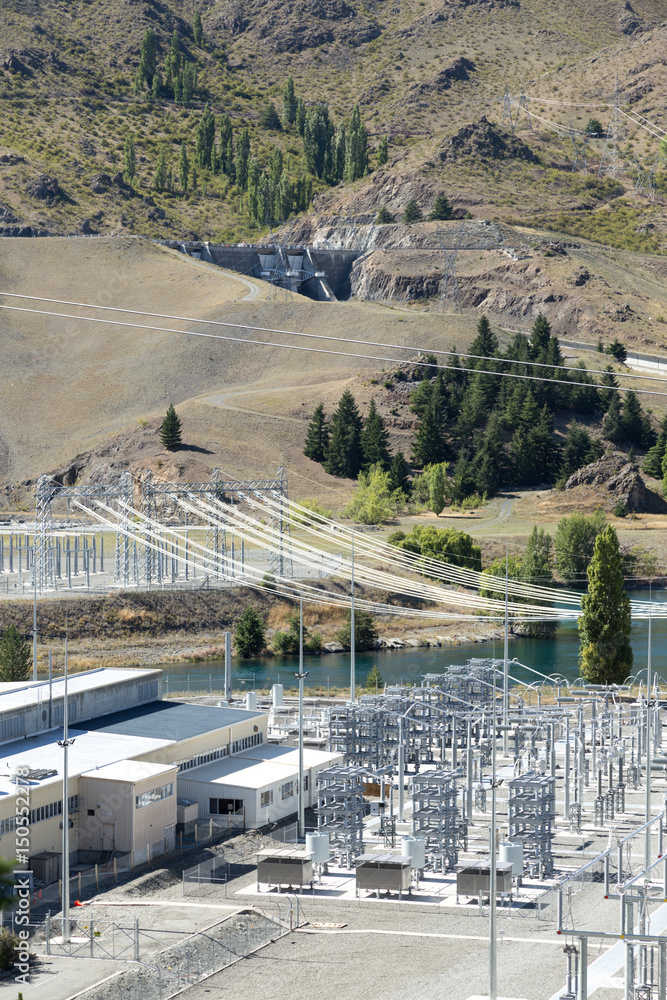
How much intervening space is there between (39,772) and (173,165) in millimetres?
177838

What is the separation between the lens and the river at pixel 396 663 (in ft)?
187

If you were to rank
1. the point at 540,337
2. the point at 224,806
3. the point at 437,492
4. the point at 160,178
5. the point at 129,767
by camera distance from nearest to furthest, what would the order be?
the point at 129,767 → the point at 224,806 → the point at 437,492 → the point at 540,337 → the point at 160,178

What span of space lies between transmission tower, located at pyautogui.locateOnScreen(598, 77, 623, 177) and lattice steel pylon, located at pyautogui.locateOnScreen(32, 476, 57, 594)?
118757mm

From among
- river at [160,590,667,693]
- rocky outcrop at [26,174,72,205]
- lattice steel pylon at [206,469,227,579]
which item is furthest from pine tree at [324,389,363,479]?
rocky outcrop at [26,174,72,205]

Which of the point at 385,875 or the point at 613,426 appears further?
the point at 613,426

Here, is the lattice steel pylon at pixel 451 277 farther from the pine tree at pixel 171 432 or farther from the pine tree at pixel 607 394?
the pine tree at pixel 171 432

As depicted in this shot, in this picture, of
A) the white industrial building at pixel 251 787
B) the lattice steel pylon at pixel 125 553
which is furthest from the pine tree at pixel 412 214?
the white industrial building at pixel 251 787

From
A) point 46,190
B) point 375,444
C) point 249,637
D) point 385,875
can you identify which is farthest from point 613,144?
point 385,875

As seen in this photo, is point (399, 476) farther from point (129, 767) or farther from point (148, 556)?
point (129, 767)

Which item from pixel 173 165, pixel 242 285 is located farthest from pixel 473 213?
pixel 173 165

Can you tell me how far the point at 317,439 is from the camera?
10288cm

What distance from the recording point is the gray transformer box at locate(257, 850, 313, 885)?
88.6ft

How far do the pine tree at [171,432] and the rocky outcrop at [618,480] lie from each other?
2853 cm
